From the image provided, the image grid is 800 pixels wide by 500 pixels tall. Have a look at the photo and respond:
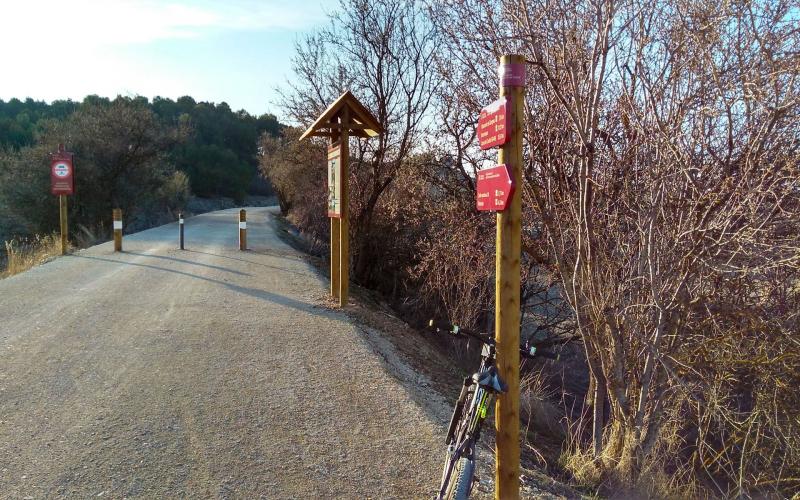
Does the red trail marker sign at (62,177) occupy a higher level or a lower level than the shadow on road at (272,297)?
higher

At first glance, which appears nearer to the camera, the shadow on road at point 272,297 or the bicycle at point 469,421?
the bicycle at point 469,421

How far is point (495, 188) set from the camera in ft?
13.1

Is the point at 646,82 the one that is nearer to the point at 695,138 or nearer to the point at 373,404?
the point at 695,138

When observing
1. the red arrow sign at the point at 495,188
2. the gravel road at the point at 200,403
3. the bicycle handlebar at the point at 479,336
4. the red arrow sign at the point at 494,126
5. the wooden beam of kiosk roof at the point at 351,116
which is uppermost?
the wooden beam of kiosk roof at the point at 351,116

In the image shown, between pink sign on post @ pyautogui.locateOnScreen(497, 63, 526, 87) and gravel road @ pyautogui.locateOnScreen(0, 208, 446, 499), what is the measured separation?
2.75 meters

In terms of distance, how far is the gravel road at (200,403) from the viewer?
14.7 feet

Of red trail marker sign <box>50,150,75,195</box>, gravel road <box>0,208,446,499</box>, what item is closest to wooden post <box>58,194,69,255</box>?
red trail marker sign <box>50,150,75,195</box>

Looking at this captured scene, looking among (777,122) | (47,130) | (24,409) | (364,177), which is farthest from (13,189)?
(777,122)

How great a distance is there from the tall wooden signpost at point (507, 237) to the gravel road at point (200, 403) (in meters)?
0.76

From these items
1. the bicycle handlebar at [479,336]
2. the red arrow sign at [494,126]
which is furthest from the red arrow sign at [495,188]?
the bicycle handlebar at [479,336]

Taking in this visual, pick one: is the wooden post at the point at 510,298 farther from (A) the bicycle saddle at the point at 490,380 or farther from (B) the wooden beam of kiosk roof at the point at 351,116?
(B) the wooden beam of kiosk roof at the point at 351,116

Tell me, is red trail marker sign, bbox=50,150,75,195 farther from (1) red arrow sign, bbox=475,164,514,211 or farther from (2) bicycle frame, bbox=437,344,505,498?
(2) bicycle frame, bbox=437,344,505,498

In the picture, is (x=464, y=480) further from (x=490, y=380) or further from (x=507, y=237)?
(x=507, y=237)

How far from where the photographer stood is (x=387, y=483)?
4.55 metres
